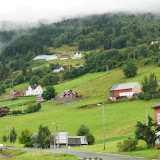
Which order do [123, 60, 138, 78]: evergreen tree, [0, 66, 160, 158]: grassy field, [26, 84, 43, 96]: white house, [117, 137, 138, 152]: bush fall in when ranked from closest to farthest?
[117, 137, 138, 152]: bush → [0, 66, 160, 158]: grassy field → [123, 60, 138, 78]: evergreen tree → [26, 84, 43, 96]: white house

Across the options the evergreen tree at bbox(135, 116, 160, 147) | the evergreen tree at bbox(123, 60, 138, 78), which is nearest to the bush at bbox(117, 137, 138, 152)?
the evergreen tree at bbox(135, 116, 160, 147)

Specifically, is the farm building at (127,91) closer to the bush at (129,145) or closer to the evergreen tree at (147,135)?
the evergreen tree at (147,135)

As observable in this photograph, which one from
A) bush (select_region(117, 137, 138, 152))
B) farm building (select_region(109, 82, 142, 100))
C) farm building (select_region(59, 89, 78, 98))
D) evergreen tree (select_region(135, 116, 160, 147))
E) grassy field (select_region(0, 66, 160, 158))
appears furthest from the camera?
farm building (select_region(59, 89, 78, 98))

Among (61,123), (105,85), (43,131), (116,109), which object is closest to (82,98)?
(105,85)

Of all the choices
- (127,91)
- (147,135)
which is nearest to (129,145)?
(147,135)

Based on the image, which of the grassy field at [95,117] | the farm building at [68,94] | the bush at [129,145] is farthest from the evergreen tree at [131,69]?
the bush at [129,145]

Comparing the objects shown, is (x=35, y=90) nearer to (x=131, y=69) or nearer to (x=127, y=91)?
(x=131, y=69)

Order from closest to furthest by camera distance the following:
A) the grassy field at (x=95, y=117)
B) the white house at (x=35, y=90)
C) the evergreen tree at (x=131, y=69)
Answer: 1. the grassy field at (x=95, y=117)
2. the evergreen tree at (x=131, y=69)
3. the white house at (x=35, y=90)

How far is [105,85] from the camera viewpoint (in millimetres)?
148000

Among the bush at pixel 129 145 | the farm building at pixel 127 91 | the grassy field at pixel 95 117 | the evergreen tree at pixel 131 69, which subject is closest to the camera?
the bush at pixel 129 145

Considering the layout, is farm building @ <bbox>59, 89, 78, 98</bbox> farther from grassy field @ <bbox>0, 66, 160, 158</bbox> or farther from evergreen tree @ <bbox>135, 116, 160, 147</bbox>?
evergreen tree @ <bbox>135, 116, 160, 147</bbox>

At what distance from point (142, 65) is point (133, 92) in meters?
50.2

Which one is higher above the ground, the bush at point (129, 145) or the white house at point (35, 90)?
the white house at point (35, 90)

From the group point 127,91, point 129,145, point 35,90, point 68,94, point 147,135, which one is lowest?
point 129,145
